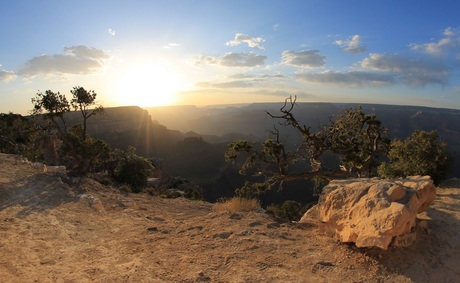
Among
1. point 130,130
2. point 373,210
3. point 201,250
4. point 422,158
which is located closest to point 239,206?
point 201,250

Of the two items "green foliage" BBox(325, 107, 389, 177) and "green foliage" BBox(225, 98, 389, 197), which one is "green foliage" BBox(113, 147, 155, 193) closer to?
"green foliage" BBox(225, 98, 389, 197)

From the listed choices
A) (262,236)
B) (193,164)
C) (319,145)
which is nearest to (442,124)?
(193,164)

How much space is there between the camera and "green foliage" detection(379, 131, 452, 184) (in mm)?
11531

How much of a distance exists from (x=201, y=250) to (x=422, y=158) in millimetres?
9141

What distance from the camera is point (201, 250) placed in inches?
266

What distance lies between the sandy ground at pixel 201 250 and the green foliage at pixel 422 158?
203 centimetres

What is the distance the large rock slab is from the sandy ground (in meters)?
0.35

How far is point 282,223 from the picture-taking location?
851cm

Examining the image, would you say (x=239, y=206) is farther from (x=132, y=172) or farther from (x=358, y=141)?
(x=132, y=172)

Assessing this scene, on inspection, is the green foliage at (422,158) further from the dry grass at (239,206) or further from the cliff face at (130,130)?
the cliff face at (130,130)

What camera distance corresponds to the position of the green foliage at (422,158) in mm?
11531

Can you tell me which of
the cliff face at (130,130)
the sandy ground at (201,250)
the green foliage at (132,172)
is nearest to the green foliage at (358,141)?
the sandy ground at (201,250)

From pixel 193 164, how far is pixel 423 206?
5819cm

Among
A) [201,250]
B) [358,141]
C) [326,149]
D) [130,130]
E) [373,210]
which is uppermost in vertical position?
[358,141]
